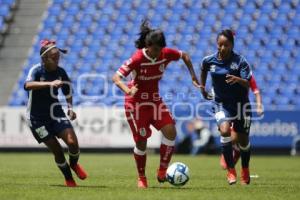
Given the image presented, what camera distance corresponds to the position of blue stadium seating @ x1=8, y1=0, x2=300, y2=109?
1065 inches

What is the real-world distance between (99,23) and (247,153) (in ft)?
61.9

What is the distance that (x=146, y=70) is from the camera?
1063 cm

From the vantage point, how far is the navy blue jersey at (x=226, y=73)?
11617 millimetres

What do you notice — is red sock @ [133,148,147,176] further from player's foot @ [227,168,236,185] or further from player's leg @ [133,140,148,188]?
player's foot @ [227,168,236,185]

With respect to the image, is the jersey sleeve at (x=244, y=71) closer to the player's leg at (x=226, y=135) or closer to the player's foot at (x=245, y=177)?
the player's leg at (x=226, y=135)

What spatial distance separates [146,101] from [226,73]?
156 centimetres

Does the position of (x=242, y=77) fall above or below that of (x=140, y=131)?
above

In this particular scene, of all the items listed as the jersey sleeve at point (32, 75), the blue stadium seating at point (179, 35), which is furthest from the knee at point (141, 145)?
the blue stadium seating at point (179, 35)

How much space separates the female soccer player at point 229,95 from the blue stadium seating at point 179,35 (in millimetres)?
13802

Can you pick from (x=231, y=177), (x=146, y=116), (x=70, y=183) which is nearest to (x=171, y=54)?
(x=146, y=116)

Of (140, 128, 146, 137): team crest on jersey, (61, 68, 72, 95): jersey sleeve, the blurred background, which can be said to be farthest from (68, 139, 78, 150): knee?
the blurred background

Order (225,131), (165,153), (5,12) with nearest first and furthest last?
(165,153), (225,131), (5,12)

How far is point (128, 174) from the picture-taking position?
1430 centimetres

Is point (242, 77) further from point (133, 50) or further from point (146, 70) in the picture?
point (133, 50)
